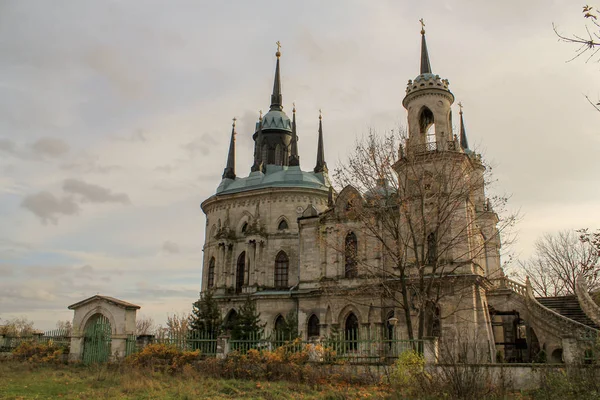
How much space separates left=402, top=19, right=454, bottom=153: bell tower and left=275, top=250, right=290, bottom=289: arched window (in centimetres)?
1237

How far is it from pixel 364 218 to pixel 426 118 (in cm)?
976

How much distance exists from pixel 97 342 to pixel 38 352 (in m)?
2.66

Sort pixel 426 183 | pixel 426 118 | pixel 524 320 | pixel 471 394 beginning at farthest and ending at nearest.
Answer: pixel 426 118
pixel 524 320
pixel 426 183
pixel 471 394

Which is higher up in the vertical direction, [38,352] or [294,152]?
[294,152]

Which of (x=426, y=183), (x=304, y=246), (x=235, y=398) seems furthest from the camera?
(x=304, y=246)

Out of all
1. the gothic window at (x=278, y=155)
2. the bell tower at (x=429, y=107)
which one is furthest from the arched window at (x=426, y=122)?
the gothic window at (x=278, y=155)

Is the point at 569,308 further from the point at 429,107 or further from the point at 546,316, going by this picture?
the point at 429,107

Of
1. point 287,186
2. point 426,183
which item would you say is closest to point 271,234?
point 287,186

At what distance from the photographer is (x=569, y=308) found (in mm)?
21766

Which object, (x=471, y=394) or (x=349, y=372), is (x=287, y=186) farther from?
(x=471, y=394)

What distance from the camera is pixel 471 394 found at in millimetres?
9836

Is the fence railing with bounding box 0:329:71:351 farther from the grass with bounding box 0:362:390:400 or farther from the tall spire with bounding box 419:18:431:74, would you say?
the tall spire with bounding box 419:18:431:74

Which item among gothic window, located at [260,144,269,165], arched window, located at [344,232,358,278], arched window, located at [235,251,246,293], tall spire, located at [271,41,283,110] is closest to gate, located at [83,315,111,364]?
arched window, located at [344,232,358,278]

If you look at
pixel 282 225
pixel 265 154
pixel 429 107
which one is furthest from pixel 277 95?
pixel 429 107
